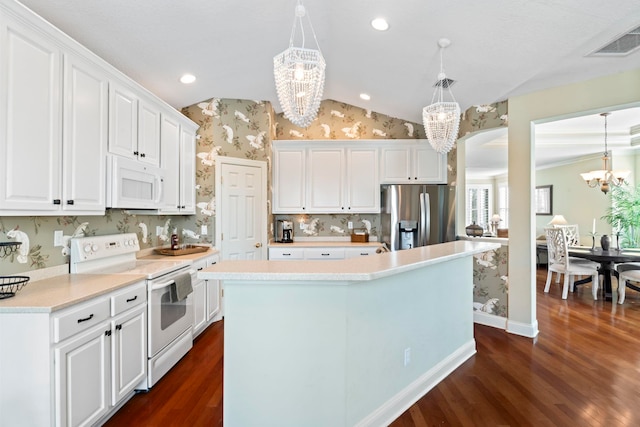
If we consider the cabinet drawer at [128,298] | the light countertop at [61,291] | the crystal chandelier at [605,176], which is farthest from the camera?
the crystal chandelier at [605,176]

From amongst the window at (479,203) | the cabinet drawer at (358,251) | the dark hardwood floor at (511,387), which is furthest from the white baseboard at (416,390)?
the window at (479,203)

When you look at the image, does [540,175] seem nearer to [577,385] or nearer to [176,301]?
[577,385]

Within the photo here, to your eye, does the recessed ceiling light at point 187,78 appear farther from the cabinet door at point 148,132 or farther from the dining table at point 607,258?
the dining table at point 607,258

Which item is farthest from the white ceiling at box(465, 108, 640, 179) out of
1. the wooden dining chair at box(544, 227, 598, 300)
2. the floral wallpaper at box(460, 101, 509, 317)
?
the wooden dining chair at box(544, 227, 598, 300)

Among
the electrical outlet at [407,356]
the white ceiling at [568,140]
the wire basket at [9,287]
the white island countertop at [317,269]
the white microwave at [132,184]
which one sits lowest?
the electrical outlet at [407,356]

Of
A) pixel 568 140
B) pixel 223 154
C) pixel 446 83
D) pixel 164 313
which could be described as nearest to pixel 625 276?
pixel 568 140

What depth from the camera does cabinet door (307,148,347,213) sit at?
15.9 ft

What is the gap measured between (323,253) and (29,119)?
3395mm

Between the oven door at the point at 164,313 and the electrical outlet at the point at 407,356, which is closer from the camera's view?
the electrical outlet at the point at 407,356

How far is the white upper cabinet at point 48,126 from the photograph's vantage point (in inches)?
67.2

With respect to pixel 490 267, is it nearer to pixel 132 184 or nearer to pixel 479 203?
pixel 132 184

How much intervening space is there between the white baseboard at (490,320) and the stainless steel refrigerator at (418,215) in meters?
1.02

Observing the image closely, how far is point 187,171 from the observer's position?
12.7ft

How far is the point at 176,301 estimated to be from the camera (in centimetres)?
283
